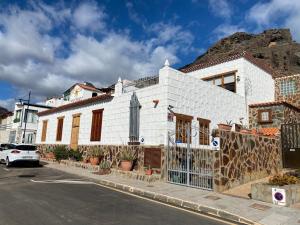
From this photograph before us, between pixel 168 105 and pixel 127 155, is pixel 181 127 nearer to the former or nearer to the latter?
pixel 168 105

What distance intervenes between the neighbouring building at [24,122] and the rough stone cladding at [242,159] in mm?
35654

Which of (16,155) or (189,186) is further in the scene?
(16,155)

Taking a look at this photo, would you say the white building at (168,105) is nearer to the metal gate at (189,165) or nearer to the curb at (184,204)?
the metal gate at (189,165)

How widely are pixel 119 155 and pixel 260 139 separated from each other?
7759mm

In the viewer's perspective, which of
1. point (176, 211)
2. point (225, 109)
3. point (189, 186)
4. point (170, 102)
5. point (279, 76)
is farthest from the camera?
point (279, 76)

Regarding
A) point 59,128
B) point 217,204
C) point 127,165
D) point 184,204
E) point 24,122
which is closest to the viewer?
point 217,204

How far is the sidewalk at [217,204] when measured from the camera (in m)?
7.23

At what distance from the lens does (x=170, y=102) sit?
46.4ft

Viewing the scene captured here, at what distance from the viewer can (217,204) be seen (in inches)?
329

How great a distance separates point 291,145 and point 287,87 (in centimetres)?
871

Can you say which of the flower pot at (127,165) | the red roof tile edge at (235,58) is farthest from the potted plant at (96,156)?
the red roof tile edge at (235,58)

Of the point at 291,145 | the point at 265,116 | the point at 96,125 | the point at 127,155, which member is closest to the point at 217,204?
the point at 127,155

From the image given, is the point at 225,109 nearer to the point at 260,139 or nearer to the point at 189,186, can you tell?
the point at 260,139

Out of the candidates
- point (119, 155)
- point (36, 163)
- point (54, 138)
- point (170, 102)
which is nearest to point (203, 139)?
point (170, 102)
